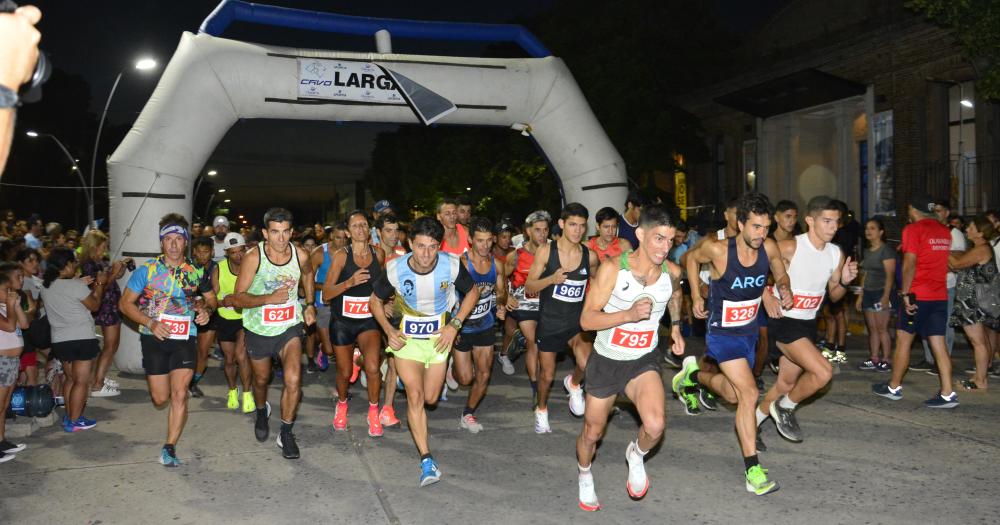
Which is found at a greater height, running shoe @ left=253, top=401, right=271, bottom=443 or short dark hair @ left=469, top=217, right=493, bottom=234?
short dark hair @ left=469, top=217, right=493, bottom=234

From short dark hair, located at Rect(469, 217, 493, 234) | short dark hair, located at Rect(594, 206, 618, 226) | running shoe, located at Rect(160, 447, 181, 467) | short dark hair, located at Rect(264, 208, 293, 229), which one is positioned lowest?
running shoe, located at Rect(160, 447, 181, 467)

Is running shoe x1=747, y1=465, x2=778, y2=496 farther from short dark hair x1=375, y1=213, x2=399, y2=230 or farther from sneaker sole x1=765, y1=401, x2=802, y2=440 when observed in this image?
short dark hair x1=375, y1=213, x2=399, y2=230

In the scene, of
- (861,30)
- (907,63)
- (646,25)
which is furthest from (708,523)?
(646,25)

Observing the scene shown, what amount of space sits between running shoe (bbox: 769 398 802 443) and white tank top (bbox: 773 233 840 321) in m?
0.75

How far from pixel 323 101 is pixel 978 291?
851cm

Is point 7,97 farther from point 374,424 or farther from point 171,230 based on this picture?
point 374,424

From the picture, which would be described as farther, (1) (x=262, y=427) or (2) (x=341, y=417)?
(2) (x=341, y=417)

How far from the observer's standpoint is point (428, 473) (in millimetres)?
5492

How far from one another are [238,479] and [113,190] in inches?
243

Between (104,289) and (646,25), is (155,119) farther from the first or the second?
(646,25)

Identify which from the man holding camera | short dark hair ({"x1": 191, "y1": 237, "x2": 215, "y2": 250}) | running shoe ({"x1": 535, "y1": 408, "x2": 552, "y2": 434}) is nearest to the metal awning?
running shoe ({"x1": 535, "y1": 408, "x2": 552, "y2": 434})

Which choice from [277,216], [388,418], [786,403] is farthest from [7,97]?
[786,403]

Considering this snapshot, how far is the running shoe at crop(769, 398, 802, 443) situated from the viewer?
21.2ft

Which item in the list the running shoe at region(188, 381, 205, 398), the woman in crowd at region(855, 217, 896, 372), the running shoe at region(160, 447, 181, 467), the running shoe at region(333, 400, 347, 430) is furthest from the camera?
the woman in crowd at region(855, 217, 896, 372)
